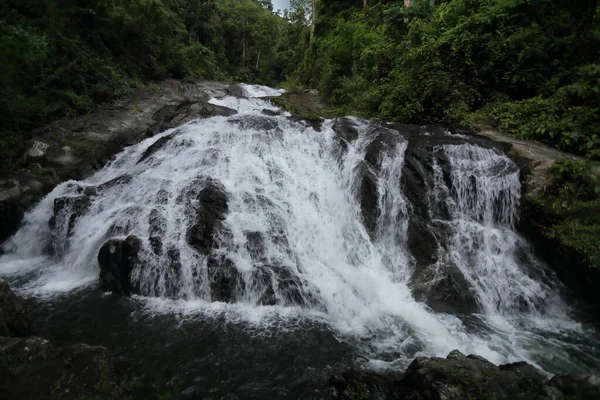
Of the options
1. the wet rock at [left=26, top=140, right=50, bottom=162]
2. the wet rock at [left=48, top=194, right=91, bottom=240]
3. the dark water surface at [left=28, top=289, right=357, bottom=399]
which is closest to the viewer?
the dark water surface at [left=28, top=289, right=357, bottom=399]

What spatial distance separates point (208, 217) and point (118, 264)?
2.15 m

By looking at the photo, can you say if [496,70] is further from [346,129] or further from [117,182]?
[117,182]

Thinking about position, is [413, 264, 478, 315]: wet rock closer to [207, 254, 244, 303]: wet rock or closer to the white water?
the white water

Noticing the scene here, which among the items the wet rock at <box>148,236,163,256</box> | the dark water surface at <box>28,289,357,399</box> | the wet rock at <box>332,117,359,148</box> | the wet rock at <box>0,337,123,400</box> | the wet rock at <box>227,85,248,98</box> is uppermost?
the wet rock at <box>227,85,248,98</box>

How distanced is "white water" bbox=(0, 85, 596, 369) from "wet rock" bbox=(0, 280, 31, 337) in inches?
59.9

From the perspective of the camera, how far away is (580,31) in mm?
9422

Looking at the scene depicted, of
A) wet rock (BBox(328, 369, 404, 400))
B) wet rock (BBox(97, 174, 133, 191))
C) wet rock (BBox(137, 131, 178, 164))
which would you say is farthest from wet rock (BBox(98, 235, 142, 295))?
wet rock (BBox(328, 369, 404, 400))

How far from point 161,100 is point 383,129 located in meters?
11.7

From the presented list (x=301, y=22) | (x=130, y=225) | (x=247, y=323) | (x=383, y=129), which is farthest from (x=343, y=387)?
(x=301, y=22)

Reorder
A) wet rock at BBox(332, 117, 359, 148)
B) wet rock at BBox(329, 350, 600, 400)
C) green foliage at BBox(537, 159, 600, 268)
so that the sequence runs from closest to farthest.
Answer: wet rock at BBox(329, 350, 600, 400), green foliage at BBox(537, 159, 600, 268), wet rock at BBox(332, 117, 359, 148)

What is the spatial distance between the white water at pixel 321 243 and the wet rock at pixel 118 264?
253mm

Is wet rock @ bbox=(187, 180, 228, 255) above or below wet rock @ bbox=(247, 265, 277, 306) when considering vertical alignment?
above

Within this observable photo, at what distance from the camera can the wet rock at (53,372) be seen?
3.72m

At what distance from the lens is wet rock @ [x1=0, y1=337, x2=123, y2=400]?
372 cm
